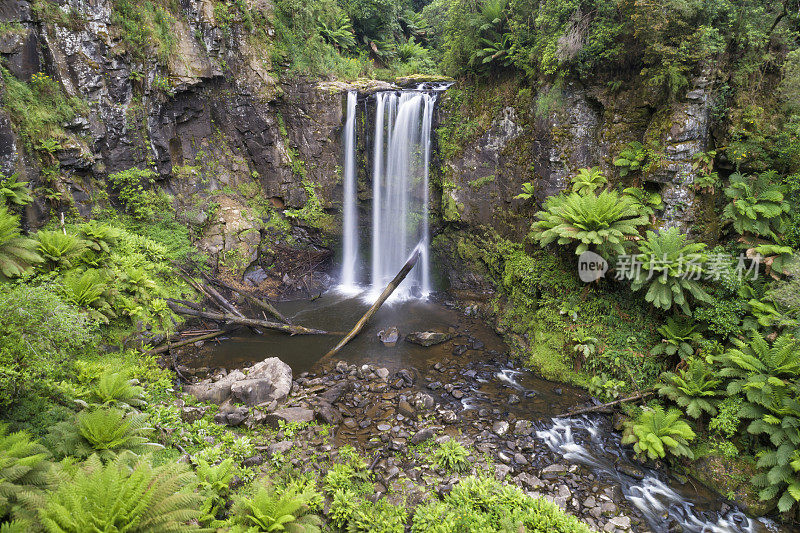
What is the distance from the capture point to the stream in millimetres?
6051

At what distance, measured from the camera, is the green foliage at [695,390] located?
21.8 ft

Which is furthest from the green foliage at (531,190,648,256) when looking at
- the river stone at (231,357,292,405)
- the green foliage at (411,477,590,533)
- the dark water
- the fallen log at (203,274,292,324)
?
the fallen log at (203,274,292,324)

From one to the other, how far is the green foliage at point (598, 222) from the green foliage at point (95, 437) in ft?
28.6

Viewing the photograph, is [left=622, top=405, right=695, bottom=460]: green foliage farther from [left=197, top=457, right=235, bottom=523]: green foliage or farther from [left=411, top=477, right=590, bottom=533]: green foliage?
[left=197, top=457, right=235, bottom=523]: green foliage

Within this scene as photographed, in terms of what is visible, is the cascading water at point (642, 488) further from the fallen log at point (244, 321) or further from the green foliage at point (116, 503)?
the fallen log at point (244, 321)

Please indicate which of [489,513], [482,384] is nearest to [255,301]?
[482,384]

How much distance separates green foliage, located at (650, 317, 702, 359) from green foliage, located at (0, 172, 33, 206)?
14.5 m

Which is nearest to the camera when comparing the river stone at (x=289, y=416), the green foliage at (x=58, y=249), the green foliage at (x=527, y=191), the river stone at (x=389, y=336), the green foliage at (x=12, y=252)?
the green foliage at (x=12, y=252)

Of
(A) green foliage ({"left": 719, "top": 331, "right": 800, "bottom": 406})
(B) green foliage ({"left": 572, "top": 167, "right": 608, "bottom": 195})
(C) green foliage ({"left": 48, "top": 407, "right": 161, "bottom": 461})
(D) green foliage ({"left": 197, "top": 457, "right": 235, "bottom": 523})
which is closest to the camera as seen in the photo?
(C) green foliage ({"left": 48, "top": 407, "right": 161, "bottom": 461})

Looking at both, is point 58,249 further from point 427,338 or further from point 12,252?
point 427,338

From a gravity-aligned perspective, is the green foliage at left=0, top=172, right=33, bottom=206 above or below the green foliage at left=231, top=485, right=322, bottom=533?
above

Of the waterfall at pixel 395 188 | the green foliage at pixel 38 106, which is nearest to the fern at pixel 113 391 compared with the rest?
the green foliage at pixel 38 106

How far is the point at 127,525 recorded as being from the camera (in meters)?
3.53

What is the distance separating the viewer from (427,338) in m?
11.0
